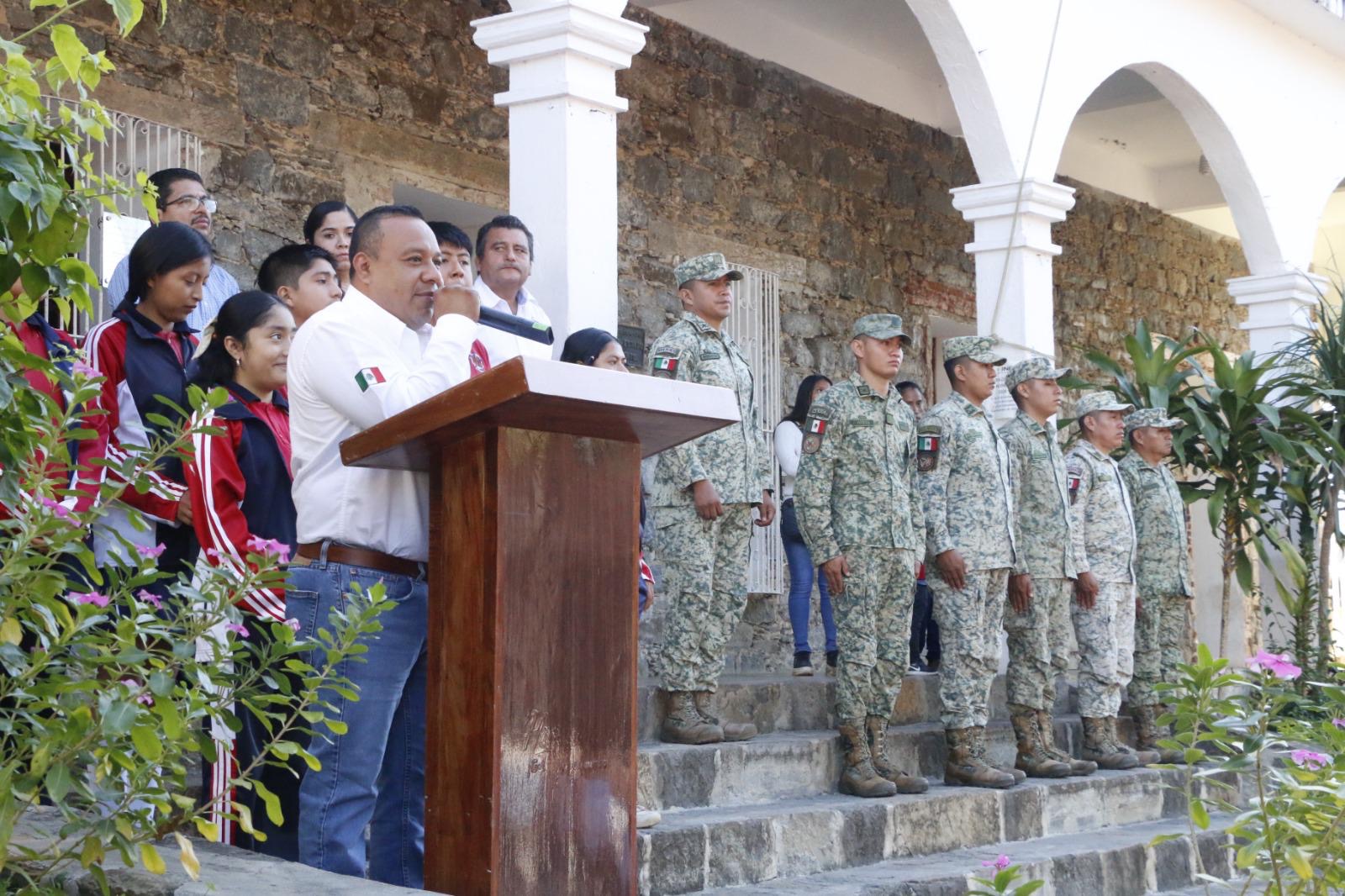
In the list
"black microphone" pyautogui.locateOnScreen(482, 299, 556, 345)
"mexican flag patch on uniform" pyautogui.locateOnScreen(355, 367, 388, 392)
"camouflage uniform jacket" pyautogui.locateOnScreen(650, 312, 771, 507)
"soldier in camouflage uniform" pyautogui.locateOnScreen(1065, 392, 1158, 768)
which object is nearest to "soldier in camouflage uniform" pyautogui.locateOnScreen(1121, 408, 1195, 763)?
"soldier in camouflage uniform" pyautogui.locateOnScreen(1065, 392, 1158, 768)

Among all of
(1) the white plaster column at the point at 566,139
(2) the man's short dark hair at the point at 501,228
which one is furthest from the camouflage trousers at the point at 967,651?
(2) the man's short dark hair at the point at 501,228

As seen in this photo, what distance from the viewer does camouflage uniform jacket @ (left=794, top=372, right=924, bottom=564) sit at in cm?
578

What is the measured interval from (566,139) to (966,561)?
2281 mm

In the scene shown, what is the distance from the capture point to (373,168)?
7242 mm

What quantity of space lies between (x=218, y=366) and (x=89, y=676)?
143 centimetres

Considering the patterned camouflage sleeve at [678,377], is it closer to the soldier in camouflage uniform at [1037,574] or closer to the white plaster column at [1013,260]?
the soldier in camouflage uniform at [1037,574]

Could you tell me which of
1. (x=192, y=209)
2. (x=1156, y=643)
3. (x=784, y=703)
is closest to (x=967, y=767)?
(x=784, y=703)

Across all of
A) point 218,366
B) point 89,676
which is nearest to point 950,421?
point 218,366

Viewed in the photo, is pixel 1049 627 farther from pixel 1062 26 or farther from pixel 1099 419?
pixel 1062 26

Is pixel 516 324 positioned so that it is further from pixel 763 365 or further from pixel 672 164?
pixel 763 365

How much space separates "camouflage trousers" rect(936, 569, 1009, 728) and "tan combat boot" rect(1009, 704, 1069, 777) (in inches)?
18.8

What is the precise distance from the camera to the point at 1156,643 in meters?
7.98

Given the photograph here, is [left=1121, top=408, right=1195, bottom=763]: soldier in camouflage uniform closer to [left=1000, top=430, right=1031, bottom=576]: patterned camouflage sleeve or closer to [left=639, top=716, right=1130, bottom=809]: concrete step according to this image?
[left=1000, top=430, right=1031, bottom=576]: patterned camouflage sleeve

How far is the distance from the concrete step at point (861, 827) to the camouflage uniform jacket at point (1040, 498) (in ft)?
2.97
